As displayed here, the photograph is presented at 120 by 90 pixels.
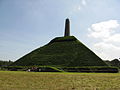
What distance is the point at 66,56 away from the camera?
53031mm

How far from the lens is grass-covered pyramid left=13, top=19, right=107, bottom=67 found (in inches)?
1827

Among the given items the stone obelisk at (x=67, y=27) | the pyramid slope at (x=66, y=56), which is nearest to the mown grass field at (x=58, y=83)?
the pyramid slope at (x=66, y=56)

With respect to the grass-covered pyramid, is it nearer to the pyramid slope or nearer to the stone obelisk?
the pyramid slope

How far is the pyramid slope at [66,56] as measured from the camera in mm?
46438

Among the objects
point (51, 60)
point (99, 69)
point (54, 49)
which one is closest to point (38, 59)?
point (51, 60)

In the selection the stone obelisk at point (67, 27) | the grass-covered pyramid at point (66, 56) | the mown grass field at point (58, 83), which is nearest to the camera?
the mown grass field at point (58, 83)

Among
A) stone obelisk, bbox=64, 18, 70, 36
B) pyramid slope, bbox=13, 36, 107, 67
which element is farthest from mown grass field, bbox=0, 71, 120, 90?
stone obelisk, bbox=64, 18, 70, 36

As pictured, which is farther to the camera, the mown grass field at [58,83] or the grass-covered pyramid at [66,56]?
the grass-covered pyramid at [66,56]

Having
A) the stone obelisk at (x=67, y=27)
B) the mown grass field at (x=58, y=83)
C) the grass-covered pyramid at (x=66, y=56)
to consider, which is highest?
the stone obelisk at (x=67, y=27)

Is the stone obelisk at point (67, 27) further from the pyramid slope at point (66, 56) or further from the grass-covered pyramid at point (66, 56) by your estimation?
the pyramid slope at point (66, 56)

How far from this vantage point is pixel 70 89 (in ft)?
31.1

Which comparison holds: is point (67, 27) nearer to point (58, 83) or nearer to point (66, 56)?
point (66, 56)

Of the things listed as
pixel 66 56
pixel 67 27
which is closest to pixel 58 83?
pixel 66 56

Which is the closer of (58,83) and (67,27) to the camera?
(58,83)
